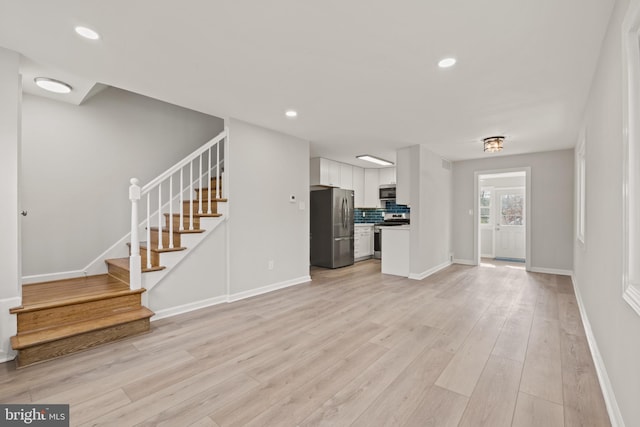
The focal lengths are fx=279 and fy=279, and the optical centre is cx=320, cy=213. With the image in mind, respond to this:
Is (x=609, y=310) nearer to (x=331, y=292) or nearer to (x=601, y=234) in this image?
(x=601, y=234)

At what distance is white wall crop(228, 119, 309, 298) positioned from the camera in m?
3.69

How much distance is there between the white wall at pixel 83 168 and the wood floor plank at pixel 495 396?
171 inches

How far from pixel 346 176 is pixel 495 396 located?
5464mm

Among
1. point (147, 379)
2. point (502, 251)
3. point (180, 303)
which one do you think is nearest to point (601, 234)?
point (147, 379)

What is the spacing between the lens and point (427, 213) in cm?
523

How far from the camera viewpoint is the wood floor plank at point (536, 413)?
4.96 feet

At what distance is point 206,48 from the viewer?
2.11 metres

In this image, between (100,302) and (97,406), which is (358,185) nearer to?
(100,302)

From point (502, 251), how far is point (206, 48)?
319 inches

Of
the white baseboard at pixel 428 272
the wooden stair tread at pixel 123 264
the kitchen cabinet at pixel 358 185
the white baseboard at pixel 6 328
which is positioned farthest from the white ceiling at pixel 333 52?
the kitchen cabinet at pixel 358 185

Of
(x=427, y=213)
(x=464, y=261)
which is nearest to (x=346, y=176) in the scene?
(x=427, y=213)

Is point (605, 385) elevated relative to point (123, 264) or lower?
lower

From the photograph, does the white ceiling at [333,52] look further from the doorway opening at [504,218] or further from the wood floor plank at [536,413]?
the doorway opening at [504,218]

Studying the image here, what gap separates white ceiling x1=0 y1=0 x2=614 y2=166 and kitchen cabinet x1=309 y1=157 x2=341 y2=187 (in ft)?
8.11
